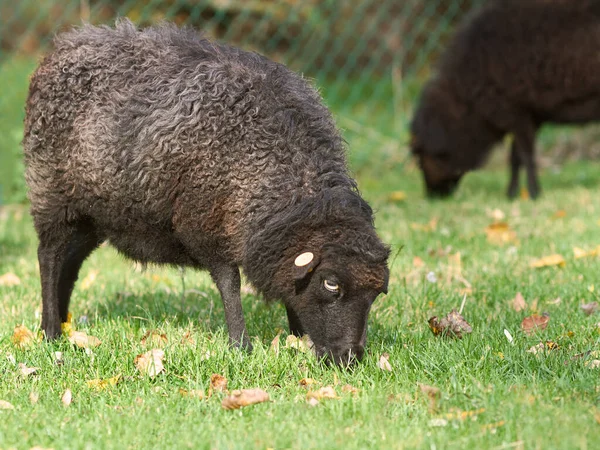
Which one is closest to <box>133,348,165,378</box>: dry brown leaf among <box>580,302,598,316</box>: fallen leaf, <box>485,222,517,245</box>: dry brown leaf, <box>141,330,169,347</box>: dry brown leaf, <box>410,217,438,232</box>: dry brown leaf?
<box>141,330,169,347</box>: dry brown leaf

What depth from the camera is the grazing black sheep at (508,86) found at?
8641 millimetres

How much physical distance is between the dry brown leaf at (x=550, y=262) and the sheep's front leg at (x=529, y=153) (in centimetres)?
321

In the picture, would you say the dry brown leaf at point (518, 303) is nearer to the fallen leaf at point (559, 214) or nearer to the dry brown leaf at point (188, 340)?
the dry brown leaf at point (188, 340)

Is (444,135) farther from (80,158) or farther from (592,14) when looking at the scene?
(80,158)

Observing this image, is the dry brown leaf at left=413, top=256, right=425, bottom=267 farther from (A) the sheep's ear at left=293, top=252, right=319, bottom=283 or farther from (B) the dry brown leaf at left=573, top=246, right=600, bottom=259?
(A) the sheep's ear at left=293, top=252, right=319, bottom=283

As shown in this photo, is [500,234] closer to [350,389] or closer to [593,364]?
[593,364]

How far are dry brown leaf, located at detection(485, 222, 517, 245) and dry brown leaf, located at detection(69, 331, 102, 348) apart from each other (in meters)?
3.40

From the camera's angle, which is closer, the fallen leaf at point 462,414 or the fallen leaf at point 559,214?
the fallen leaf at point 462,414

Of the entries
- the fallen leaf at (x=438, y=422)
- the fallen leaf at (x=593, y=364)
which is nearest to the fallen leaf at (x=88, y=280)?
the fallen leaf at (x=438, y=422)

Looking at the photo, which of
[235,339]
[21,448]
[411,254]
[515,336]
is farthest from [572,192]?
[21,448]

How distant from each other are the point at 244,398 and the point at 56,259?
67.5 inches

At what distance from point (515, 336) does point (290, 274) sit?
1170mm

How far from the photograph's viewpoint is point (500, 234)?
673cm

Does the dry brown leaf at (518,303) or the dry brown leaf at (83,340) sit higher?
the dry brown leaf at (518,303)
